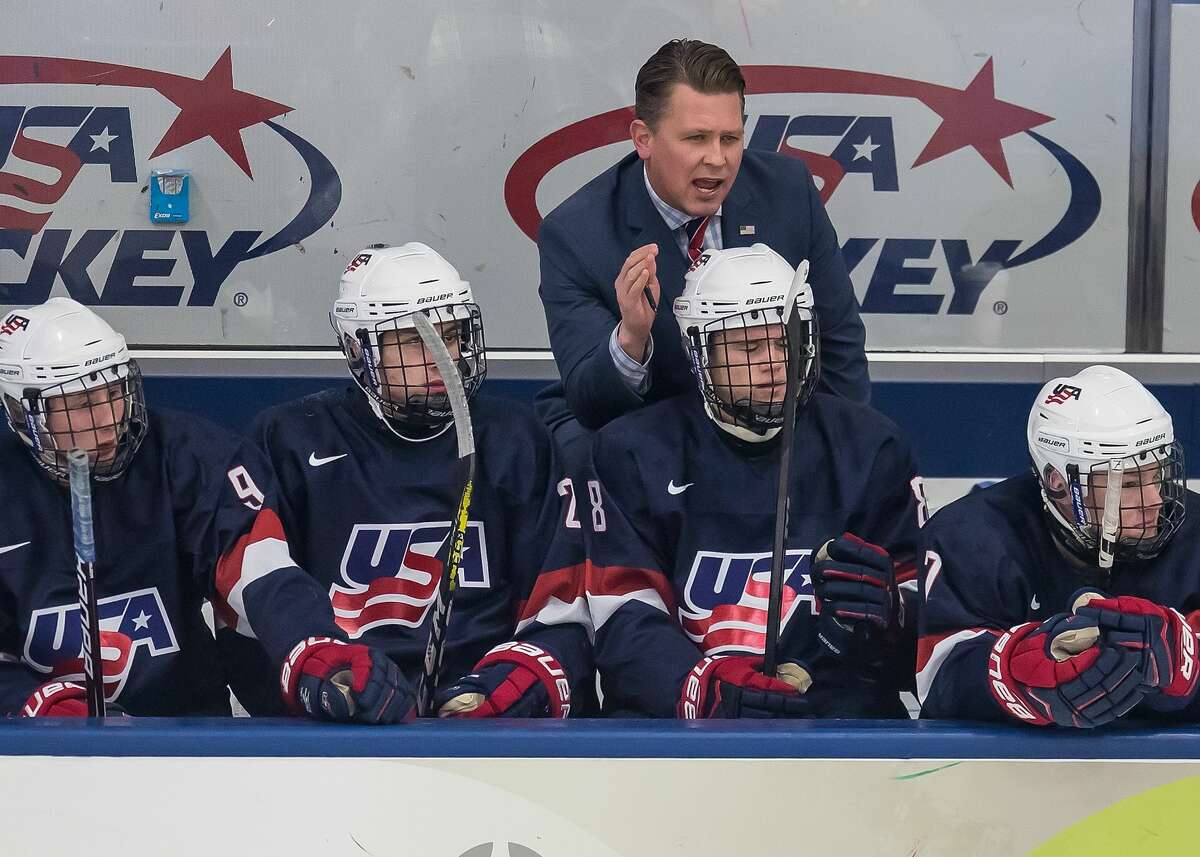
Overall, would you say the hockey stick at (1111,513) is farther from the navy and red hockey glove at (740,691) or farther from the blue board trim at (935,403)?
the blue board trim at (935,403)

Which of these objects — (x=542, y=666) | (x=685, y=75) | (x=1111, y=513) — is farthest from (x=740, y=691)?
(x=685, y=75)

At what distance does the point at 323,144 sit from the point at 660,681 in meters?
1.89

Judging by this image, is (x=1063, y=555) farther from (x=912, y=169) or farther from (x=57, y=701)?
(x=912, y=169)

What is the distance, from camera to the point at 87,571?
212 centimetres

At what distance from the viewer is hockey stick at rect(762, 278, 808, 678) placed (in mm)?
2193

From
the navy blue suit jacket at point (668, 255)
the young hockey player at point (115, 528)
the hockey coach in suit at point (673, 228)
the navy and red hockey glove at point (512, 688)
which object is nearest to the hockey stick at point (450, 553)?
the navy and red hockey glove at point (512, 688)

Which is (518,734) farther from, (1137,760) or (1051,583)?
(1051,583)

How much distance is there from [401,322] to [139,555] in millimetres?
540

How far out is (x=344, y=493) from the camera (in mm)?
2486

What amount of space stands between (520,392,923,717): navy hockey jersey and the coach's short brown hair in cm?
59

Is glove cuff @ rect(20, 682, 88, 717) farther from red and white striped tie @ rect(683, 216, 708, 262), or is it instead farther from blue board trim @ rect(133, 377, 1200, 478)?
blue board trim @ rect(133, 377, 1200, 478)

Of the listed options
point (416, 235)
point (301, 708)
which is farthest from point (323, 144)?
point (301, 708)

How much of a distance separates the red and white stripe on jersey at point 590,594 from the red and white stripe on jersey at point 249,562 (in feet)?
1.27

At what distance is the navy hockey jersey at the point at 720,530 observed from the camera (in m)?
2.32
